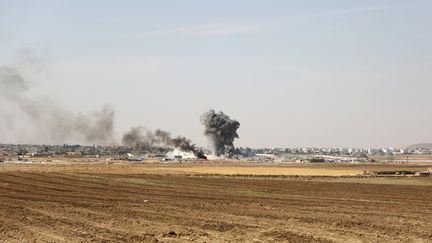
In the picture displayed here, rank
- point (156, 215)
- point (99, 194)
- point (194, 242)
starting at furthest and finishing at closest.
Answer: point (99, 194)
point (156, 215)
point (194, 242)

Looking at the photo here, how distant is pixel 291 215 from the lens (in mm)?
31969

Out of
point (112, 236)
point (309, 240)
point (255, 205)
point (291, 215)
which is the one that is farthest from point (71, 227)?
point (255, 205)

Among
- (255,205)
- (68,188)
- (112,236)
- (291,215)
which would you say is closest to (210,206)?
(255,205)

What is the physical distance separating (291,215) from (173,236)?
32.9ft

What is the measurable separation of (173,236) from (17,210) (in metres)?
12.0

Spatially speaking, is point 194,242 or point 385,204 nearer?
point 194,242

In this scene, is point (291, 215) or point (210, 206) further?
point (210, 206)

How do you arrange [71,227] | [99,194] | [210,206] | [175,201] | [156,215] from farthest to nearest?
[99,194] → [175,201] → [210,206] → [156,215] → [71,227]

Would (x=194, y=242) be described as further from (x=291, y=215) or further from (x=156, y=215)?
(x=291, y=215)

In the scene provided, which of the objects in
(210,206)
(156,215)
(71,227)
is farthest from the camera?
(210,206)

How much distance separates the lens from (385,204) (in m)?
40.5

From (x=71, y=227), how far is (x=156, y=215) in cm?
598

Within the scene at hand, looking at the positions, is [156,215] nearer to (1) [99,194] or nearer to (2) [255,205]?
(2) [255,205]

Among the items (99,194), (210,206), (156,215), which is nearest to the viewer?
(156,215)
